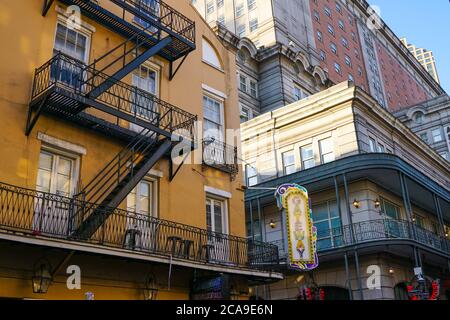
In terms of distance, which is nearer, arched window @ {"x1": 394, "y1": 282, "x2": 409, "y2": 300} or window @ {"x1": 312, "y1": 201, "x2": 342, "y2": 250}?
arched window @ {"x1": 394, "y1": 282, "x2": 409, "y2": 300}

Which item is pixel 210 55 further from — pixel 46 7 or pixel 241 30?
pixel 241 30

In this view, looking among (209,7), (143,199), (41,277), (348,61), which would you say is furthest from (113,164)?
(348,61)

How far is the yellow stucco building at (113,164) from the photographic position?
11.1 meters

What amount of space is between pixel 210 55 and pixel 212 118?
2679 mm

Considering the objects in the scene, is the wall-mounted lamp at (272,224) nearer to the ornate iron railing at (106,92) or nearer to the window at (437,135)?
the ornate iron railing at (106,92)

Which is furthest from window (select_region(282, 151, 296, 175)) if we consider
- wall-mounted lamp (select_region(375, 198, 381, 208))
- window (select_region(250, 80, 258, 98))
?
window (select_region(250, 80, 258, 98))

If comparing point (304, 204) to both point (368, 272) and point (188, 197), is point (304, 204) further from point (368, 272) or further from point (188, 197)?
point (368, 272)

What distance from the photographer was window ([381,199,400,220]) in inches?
974

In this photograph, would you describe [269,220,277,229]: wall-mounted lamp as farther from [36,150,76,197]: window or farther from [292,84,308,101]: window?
[292,84,308,101]: window

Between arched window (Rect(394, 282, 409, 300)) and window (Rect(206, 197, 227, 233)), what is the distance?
10.9m

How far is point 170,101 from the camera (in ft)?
51.8

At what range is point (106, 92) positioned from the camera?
13109 millimetres

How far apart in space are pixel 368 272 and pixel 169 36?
1428cm
